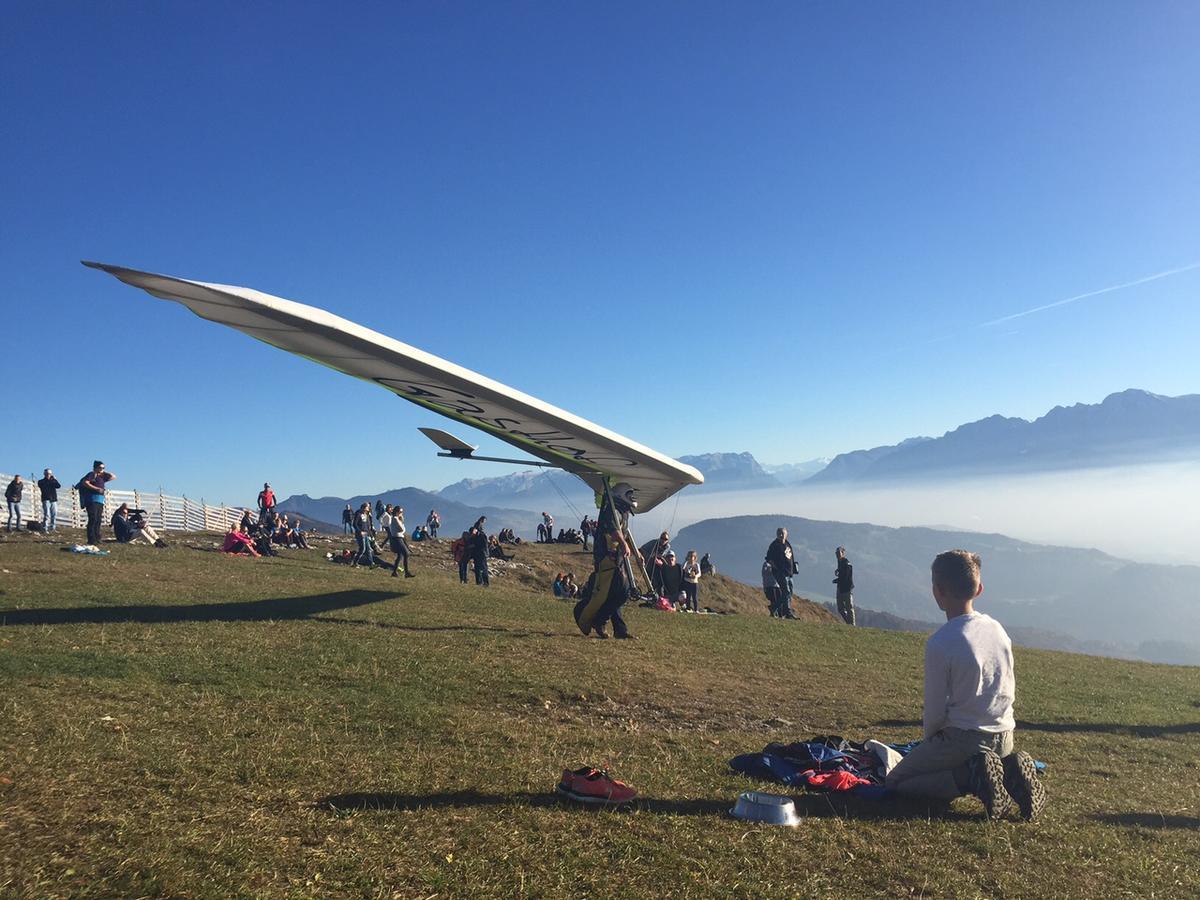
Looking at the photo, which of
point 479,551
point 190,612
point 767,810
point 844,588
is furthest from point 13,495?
point 767,810

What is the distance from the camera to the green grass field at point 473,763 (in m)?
4.61

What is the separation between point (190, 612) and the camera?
1415cm

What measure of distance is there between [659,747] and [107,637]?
28.3ft

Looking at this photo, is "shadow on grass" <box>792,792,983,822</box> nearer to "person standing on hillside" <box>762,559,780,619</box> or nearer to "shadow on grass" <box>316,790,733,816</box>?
"shadow on grass" <box>316,790,733,816</box>

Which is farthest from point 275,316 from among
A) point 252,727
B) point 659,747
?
point 659,747

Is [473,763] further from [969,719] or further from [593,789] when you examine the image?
[969,719]

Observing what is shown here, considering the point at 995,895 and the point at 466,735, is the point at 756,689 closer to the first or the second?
the point at 466,735

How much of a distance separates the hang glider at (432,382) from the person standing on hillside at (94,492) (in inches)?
472

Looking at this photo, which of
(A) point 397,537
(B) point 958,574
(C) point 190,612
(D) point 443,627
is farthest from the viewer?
(A) point 397,537

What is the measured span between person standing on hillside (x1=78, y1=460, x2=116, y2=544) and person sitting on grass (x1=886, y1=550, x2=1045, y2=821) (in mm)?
24363

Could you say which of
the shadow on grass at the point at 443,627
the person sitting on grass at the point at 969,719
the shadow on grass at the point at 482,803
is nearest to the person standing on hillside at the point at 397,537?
the shadow on grass at the point at 443,627

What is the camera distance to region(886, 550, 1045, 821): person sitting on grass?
19.9ft

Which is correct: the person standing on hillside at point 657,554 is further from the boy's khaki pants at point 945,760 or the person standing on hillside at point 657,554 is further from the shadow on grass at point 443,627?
the boy's khaki pants at point 945,760

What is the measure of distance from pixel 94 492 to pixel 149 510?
20.8m
